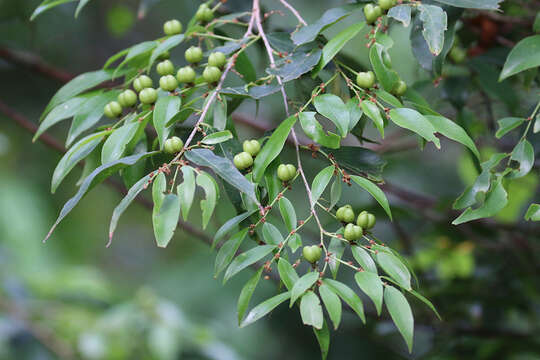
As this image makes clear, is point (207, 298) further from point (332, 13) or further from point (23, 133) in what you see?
Answer: point (332, 13)

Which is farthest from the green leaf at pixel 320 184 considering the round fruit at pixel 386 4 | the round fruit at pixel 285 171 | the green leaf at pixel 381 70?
the round fruit at pixel 386 4

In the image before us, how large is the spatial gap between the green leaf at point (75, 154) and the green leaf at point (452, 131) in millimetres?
398

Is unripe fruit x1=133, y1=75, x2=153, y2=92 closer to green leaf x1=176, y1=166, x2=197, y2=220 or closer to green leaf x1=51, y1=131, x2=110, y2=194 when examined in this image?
green leaf x1=51, y1=131, x2=110, y2=194

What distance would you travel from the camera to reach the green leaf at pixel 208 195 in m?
0.61

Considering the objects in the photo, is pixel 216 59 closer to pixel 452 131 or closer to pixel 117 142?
pixel 117 142

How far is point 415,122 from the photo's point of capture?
67 centimetres

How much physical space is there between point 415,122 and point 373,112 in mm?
49

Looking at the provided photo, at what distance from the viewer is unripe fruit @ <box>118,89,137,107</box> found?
31.7 inches

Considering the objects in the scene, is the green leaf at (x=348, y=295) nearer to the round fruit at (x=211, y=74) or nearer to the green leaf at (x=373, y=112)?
the green leaf at (x=373, y=112)

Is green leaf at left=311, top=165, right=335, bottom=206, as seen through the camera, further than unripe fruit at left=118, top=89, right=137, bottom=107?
No

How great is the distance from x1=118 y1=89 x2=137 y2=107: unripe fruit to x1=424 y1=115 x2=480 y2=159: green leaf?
0.39 metres

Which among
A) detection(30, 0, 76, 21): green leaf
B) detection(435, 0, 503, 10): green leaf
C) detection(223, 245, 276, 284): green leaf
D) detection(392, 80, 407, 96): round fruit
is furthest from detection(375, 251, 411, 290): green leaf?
detection(30, 0, 76, 21): green leaf

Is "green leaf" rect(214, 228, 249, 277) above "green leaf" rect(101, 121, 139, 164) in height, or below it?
below

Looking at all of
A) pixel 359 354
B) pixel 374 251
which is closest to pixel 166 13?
pixel 359 354
